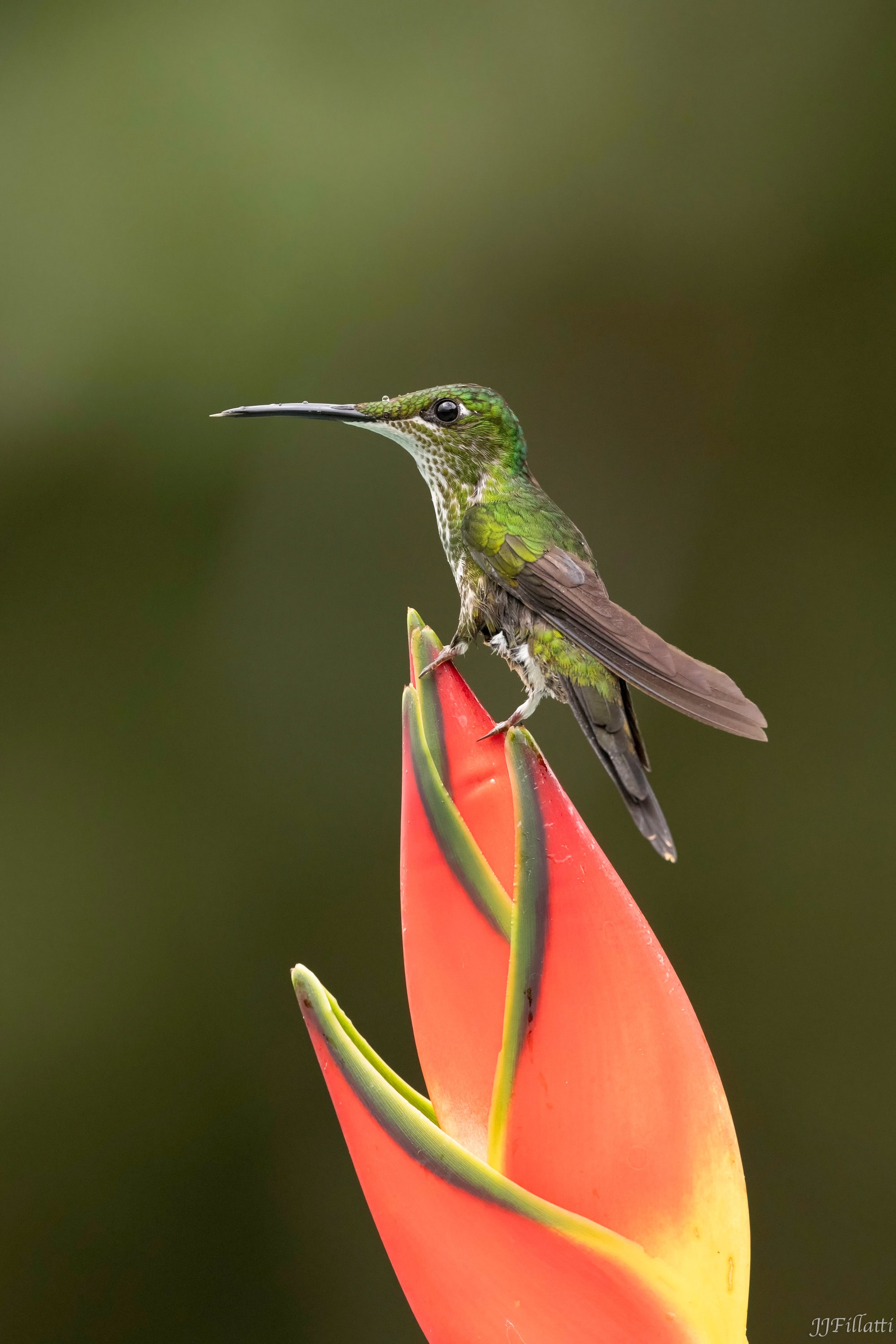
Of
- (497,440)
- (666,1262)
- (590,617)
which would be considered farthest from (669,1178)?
(497,440)

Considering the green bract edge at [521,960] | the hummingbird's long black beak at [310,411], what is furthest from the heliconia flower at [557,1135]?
the hummingbird's long black beak at [310,411]

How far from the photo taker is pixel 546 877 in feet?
0.87

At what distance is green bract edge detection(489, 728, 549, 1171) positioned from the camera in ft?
0.84

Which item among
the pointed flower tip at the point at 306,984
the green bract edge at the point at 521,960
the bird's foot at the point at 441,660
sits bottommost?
the pointed flower tip at the point at 306,984

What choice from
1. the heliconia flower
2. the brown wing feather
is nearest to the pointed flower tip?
the heliconia flower

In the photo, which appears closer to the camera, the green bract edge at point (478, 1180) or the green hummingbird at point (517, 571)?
the green bract edge at point (478, 1180)

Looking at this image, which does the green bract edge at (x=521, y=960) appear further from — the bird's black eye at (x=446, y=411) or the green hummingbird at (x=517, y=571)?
the bird's black eye at (x=446, y=411)

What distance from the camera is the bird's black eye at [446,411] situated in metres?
0.38

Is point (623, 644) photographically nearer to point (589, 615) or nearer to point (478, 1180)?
point (589, 615)

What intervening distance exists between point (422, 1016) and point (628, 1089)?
65 mm

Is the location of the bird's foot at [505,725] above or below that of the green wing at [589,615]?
below

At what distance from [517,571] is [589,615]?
5 cm

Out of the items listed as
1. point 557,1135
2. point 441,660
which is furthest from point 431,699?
point 557,1135

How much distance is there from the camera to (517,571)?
378 millimetres
